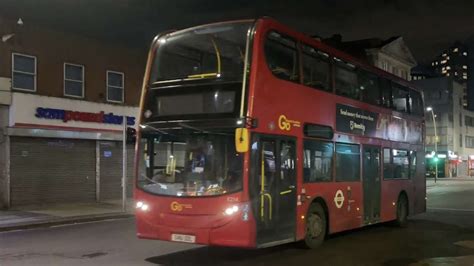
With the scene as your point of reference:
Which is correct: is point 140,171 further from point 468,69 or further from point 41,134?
point 468,69

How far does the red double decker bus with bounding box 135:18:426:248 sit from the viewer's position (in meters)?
9.38

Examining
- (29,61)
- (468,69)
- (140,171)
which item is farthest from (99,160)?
(468,69)

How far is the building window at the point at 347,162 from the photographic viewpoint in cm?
1263

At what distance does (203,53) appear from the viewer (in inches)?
405

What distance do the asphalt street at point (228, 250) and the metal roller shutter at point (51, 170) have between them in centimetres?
630

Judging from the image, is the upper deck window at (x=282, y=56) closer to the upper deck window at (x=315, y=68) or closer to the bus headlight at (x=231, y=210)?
the upper deck window at (x=315, y=68)

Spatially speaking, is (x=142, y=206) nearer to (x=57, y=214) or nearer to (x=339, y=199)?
(x=339, y=199)

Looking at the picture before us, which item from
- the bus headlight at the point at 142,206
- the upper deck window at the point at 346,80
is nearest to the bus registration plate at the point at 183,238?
the bus headlight at the point at 142,206

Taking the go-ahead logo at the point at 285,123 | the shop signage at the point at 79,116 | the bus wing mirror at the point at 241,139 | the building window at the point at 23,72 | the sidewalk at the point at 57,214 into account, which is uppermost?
the building window at the point at 23,72

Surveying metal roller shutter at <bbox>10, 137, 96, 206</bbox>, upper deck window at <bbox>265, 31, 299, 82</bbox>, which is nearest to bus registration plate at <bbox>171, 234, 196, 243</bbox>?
upper deck window at <bbox>265, 31, 299, 82</bbox>

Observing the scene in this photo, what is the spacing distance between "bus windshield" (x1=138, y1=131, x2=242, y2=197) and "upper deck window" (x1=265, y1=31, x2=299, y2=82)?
5.32ft

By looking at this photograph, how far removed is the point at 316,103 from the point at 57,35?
14793 millimetres

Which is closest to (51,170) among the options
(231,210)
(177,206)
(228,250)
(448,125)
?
(228,250)

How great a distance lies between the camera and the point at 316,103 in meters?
11.6
